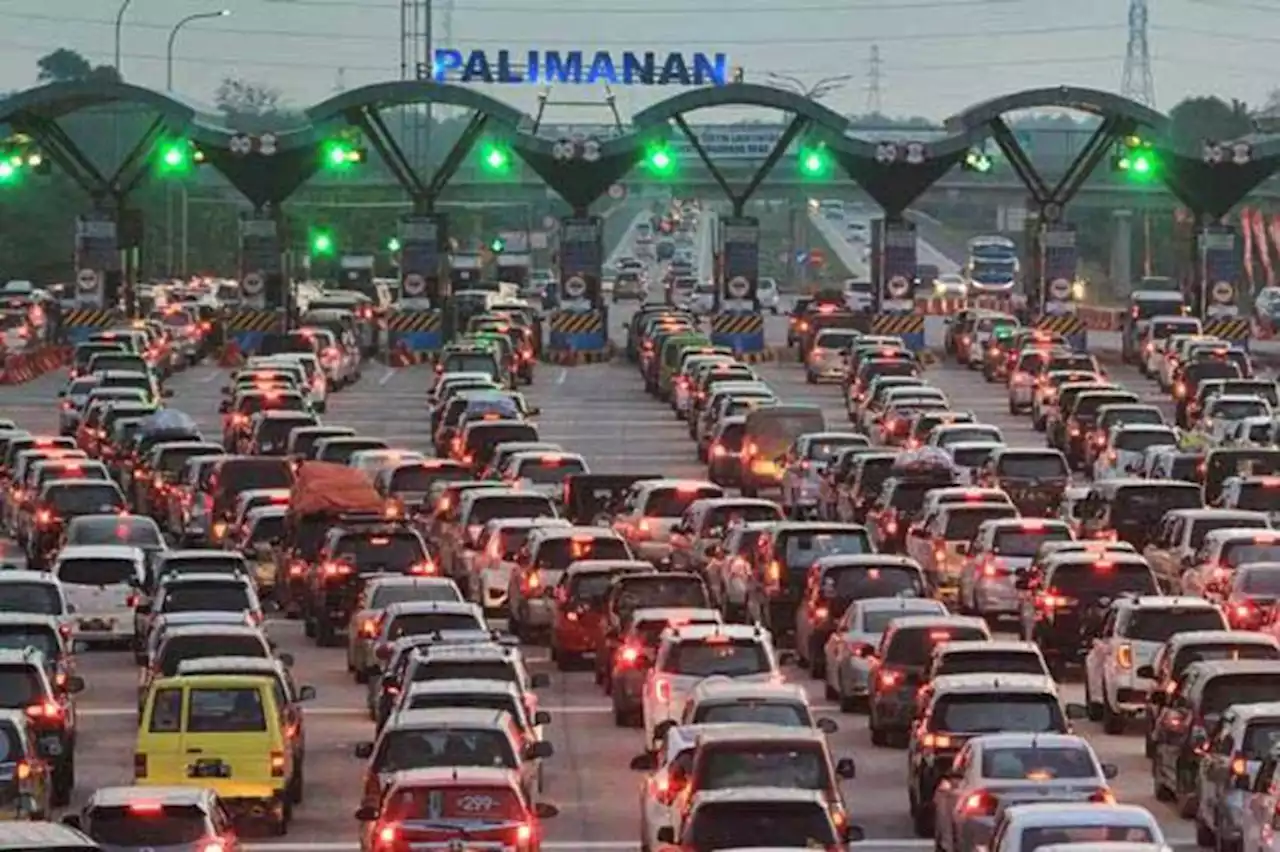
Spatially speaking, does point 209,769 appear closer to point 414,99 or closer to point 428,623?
point 428,623

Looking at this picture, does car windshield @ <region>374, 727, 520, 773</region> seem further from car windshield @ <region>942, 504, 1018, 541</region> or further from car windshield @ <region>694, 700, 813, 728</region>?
car windshield @ <region>942, 504, 1018, 541</region>

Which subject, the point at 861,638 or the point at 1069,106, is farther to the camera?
the point at 1069,106

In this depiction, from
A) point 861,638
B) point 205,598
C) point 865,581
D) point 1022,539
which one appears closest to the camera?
point 861,638

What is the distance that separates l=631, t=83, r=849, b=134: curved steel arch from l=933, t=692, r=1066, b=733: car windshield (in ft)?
208

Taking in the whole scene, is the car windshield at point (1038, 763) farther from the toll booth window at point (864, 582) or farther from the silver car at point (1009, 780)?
the toll booth window at point (864, 582)

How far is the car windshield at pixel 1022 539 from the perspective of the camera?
46.5 m

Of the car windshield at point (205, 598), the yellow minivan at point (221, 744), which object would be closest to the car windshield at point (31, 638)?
the car windshield at point (205, 598)

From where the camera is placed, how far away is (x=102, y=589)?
151ft

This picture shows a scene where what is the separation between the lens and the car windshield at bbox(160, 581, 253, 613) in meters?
42.5

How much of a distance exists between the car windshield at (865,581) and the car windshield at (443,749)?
519 inches

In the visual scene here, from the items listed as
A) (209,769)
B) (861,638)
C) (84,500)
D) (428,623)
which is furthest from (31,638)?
(84,500)

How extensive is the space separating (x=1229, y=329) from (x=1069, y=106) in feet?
20.3

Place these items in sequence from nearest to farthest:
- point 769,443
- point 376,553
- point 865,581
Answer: point 865,581
point 376,553
point 769,443

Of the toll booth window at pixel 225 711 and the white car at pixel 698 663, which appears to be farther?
the white car at pixel 698 663
